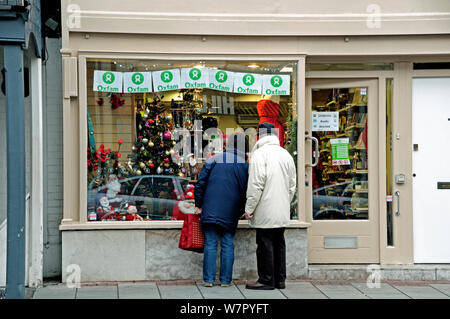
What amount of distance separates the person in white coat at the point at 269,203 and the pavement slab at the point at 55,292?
1980mm

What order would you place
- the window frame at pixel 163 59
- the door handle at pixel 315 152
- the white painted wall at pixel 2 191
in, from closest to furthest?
1. the white painted wall at pixel 2 191
2. the window frame at pixel 163 59
3. the door handle at pixel 315 152

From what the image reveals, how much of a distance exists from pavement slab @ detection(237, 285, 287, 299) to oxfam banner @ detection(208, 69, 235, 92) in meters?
2.48

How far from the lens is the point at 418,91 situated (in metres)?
8.93

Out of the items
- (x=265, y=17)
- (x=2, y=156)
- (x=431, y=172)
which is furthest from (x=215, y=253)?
(x=431, y=172)

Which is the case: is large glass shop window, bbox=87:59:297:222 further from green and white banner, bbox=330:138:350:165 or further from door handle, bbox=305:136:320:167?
green and white banner, bbox=330:138:350:165

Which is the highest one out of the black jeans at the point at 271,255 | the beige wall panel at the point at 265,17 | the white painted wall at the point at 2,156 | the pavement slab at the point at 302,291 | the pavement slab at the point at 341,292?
the beige wall panel at the point at 265,17

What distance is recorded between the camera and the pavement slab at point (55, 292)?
25.0 feet

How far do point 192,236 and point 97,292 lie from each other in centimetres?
122

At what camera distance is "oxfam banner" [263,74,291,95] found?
8.77 metres

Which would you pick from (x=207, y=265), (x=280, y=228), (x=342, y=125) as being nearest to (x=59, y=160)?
(x=207, y=265)

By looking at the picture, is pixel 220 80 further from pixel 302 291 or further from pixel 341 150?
pixel 302 291

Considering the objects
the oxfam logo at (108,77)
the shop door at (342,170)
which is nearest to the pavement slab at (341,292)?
the shop door at (342,170)

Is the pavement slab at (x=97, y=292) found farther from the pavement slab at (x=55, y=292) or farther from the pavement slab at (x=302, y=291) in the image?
the pavement slab at (x=302, y=291)

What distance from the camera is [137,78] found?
8.56 m
